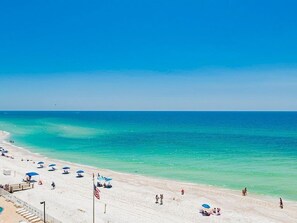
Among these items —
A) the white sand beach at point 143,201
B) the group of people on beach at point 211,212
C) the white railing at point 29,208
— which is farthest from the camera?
the group of people on beach at point 211,212

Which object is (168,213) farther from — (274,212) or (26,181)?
(26,181)

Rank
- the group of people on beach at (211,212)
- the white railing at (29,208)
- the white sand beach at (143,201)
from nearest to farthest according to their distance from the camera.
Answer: the white railing at (29,208) → the white sand beach at (143,201) → the group of people on beach at (211,212)

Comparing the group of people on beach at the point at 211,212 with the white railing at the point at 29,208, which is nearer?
the white railing at the point at 29,208

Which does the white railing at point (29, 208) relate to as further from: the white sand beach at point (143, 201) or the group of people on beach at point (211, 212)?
the group of people on beach at point (211, 212)

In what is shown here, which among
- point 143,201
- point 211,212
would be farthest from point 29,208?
point 211,212

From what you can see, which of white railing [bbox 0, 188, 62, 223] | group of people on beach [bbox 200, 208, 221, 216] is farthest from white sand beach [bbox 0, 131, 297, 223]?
white railing [bbox 0, 188, 62, 223]

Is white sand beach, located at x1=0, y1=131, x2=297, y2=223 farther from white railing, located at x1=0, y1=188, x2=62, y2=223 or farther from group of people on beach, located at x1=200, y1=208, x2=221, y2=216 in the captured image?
white railing, located at x1=0, y1=188, x2=62, y2=223

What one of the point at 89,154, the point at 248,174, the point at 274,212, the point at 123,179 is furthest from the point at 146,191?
the point at 89,154

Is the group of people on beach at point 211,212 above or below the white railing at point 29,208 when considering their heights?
below

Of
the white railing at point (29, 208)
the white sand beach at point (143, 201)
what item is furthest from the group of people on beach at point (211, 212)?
the white railing at point (29, 208)
